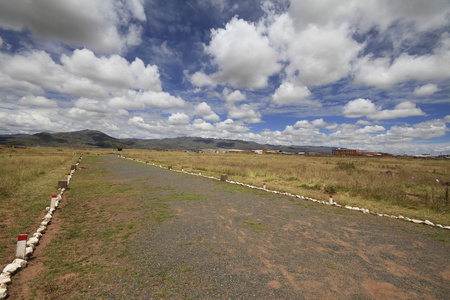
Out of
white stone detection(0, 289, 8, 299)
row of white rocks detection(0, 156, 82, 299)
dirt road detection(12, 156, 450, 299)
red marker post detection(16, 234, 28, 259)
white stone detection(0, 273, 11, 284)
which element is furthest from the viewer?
red marker post detection(16, 234, 28, 259)

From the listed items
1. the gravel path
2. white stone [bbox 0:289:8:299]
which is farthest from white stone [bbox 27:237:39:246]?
the gravel path

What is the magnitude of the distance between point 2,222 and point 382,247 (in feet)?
42.5

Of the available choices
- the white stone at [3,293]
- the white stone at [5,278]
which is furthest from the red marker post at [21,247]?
the white stone at [3,293]

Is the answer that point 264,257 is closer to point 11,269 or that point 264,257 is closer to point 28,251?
point 11,269

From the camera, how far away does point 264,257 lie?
211 inches

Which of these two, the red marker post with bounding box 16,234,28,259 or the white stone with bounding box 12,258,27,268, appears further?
the red marker post with bounding box 16,234,28,259

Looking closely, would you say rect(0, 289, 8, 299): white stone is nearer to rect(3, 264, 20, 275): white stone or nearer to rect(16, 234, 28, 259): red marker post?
rect(3, 264, 20, 275): white stone

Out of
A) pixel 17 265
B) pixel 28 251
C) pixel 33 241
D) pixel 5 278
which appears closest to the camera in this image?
pixel 5 278

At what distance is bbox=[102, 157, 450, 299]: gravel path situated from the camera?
407 cm

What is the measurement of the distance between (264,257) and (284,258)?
0.53 metres

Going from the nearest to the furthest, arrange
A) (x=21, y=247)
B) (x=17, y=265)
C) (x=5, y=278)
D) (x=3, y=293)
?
(x=3, y=293) → (x=5, y=278) → (x=17, y=265) → (x=21, y=247)

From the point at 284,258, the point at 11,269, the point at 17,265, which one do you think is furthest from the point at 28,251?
the point at 284,258

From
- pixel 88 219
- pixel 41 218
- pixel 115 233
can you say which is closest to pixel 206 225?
pixel 115 233

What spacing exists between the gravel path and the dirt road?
24 mm
